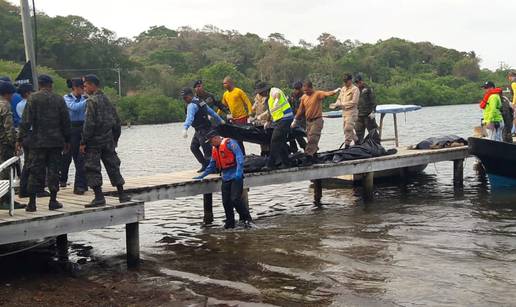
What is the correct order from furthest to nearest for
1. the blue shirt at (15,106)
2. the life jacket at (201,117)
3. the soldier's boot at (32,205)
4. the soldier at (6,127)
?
1. the life jacket at (201,117)
2. the blue shirt at (15,106)
3. the soldier at (6,127)
4. the soldier's boot at (32,205)

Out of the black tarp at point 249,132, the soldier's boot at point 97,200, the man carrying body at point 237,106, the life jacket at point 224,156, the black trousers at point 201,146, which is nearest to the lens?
the soldier's boot at point 97,200

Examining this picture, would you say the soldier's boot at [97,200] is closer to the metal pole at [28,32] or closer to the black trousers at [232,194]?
the black trousers at [232,194]

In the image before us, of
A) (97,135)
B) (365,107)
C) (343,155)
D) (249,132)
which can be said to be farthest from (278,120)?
(97,135)

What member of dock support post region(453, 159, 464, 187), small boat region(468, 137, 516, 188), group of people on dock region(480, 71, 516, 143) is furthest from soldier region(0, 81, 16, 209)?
dock support post region(453, 159, 464, 187)

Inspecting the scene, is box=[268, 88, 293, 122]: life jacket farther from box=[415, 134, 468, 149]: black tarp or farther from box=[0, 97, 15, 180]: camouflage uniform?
box=[415, 134, 468, 149]: black tarp

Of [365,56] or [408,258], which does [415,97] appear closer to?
[365,56]

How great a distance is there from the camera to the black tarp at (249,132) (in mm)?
11672

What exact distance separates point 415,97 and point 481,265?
9259 centimetres

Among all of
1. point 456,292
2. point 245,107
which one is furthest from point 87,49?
point 456,292

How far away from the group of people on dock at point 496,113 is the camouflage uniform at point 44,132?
1024 centimetres

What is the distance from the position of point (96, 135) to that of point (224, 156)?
2678 mm

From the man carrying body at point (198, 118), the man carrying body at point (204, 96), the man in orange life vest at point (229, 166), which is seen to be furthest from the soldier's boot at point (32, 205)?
the man carrying body at point (204, 96)

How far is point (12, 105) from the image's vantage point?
9.12 m

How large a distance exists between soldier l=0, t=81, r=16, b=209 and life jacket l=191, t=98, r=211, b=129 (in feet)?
10.7
